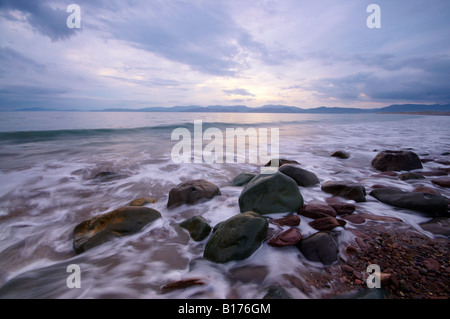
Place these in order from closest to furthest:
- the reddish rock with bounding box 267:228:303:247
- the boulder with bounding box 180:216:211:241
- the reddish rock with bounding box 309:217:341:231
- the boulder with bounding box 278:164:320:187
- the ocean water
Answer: the ocean water → the reddish rock with bounding box 267:228:303:247 → the reddish rock with bounding box 309:217:341:231 → the boulder with bounding box 180:216:211:241 → the boulder with bounding box 278:164:320:187

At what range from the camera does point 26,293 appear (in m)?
1.92

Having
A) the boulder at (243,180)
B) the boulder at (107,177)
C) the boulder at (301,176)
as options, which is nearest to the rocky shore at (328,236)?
the boulder at (301,176)

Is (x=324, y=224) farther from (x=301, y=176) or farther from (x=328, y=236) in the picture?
(x=301, y=176)

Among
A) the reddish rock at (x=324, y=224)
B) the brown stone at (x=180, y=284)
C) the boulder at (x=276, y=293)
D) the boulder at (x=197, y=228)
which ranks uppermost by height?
the reddish rock at (x=324, y=224)

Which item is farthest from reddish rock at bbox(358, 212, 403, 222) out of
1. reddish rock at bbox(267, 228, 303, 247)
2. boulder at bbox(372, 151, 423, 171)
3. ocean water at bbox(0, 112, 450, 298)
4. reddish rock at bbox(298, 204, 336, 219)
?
boulder at bbox(372, 151, 423, 171)

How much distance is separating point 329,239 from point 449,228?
1.59 m

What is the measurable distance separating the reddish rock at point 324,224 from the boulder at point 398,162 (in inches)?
170

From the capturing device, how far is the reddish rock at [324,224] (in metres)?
2.48

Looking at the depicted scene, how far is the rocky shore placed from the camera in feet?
5.61

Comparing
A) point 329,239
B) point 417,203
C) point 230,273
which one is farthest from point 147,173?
point 417,203

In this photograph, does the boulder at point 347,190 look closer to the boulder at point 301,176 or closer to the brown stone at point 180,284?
the boulder at point 301,176

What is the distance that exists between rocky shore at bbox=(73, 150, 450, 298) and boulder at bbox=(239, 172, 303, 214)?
0.05 ft

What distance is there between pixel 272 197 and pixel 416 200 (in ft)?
6.84

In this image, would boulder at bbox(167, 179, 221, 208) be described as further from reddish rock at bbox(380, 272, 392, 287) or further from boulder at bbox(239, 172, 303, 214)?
reddish rock at bbox(380, 272, 392, 287)
